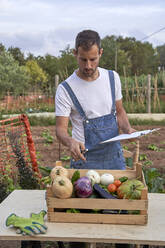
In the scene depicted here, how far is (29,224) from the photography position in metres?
1.79

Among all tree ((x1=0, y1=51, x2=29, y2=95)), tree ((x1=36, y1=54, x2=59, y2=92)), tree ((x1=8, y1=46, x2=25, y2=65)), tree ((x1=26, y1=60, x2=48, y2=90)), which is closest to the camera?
tree ((x1=0, y1=51, x2=29, y2=95))

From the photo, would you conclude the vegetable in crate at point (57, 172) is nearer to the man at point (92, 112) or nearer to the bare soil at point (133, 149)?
the man at point (92, 112)

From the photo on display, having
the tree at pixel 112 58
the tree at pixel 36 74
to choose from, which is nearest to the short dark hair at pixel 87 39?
the tree at pixel 36 74

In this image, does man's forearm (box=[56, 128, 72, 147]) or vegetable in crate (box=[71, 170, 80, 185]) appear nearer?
vegetable in crate (box=[71, 170, 80, 185])

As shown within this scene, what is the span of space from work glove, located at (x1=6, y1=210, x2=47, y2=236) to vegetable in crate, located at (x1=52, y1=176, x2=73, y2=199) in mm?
159

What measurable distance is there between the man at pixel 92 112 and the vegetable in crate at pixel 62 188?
0.53m

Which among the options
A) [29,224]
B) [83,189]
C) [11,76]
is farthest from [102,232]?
[11,76]

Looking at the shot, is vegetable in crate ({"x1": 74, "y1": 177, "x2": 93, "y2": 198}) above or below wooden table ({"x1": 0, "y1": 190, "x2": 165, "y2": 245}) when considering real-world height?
above

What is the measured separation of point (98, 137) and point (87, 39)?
0.69m

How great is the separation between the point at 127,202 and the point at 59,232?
1.21 ft

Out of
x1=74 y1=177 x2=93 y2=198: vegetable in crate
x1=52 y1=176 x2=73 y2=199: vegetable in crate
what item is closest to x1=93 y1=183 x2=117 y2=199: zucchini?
x1=74 y1=177 x2=93 y2=198: vegetable in crate

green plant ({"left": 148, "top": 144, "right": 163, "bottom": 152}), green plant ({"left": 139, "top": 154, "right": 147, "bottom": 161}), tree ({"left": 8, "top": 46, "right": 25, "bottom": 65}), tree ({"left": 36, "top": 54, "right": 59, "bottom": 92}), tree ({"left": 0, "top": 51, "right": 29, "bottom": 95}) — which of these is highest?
tree ({"left": 8, "top": 46, "right": 25, "bottom": 65})

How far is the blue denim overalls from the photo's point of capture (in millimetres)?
2512

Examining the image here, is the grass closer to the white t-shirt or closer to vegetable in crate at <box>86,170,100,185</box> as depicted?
the white t-shirt
